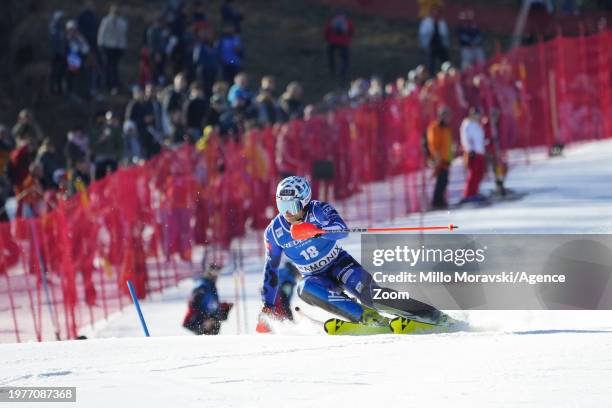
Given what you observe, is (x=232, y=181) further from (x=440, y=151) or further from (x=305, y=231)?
(x=305, y=231)

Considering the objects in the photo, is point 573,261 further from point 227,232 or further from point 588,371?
point 227,232

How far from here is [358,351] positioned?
11289 millimetres

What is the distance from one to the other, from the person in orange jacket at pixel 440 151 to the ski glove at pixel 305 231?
8.11 m

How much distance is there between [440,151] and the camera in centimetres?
2028

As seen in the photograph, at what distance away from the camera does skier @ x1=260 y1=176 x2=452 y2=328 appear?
40.4 feet

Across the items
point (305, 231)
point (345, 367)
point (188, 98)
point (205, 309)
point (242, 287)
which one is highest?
point (188, 98)

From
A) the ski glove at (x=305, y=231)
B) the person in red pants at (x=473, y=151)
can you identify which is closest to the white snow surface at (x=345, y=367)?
the ski glove at (x=305, y=231)

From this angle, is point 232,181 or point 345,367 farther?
point 232,181

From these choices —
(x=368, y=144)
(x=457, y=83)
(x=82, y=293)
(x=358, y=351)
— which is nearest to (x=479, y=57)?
(x=457, y=83)

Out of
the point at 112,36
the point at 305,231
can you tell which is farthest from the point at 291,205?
the point at 112,36

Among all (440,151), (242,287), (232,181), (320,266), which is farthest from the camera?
(440,151)

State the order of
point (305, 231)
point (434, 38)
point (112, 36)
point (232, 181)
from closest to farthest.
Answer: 1. point (305, 231)
2. point (232, 181)
3. point (112, 36)
4. point (434, 38)
